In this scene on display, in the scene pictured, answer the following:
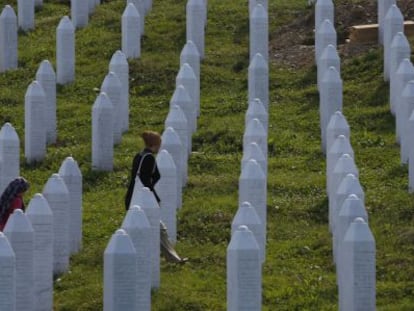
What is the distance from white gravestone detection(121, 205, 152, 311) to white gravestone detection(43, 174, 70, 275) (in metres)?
1.56

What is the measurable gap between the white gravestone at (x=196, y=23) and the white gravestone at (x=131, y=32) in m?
0.70

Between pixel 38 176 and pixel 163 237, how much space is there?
428 centimetres

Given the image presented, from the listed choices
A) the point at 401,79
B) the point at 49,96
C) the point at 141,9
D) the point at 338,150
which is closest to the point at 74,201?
the point at 338,150

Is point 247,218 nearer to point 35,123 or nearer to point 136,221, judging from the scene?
point 136,221

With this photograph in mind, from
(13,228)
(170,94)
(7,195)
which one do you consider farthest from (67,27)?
(13,228)

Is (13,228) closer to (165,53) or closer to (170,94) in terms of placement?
(170,94)

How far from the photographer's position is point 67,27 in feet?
84.1

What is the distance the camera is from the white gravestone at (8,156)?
20672 mm

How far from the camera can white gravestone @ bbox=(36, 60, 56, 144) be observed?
2347 cm

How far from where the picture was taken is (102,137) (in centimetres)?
2230

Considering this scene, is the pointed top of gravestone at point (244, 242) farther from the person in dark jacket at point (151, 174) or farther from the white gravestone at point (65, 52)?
the white gravestone at point (65, 52)

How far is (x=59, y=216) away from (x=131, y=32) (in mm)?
8927

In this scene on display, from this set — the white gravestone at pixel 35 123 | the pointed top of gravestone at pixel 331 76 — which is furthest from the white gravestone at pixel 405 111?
the white gravestone at pixel 35 123

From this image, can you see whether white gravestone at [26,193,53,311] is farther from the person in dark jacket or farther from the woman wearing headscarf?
the person in dark jacket
